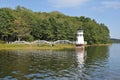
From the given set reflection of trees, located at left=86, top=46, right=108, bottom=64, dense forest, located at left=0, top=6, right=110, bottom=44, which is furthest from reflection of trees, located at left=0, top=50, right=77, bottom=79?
dense forest, located at left=0, top=6, right=110, bottom=44

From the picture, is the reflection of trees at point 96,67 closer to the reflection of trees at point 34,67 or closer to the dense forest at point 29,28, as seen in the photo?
the reflection of trees at point 34,67

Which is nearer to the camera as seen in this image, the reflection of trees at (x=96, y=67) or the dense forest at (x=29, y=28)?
the reflection of trees at (x=96, y=67)

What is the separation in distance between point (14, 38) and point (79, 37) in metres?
26.5

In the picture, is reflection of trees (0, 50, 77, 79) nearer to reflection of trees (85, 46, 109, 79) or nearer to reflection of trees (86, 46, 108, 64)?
reflection of trees (85, 46, 109, 79)

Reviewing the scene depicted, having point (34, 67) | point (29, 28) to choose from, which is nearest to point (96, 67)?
point (34, 67)

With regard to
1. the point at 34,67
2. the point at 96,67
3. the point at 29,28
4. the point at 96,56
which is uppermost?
the point at 29,28

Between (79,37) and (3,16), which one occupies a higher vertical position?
(3,16)

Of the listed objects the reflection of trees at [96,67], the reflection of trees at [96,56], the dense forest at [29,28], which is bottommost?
the reflection of trees at [96,67]

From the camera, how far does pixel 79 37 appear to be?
356 feet

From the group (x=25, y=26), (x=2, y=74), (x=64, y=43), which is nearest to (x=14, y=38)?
(x=25, y=26)

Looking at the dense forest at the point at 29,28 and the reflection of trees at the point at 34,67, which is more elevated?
the dense forest at the point at 29,28

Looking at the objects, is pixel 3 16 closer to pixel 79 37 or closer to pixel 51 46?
pixel 51 46

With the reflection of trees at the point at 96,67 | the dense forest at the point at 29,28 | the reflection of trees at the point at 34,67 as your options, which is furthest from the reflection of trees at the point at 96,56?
the dense forest at the point at 29,28

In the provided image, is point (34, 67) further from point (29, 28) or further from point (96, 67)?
point (29, 28)
